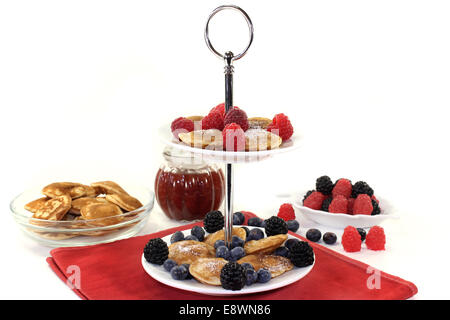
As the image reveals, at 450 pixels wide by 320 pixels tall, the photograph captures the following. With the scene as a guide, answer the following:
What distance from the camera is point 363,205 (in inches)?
66.8

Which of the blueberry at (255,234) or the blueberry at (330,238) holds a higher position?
the blueberry at (255,234)

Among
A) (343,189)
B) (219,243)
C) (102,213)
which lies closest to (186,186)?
(102,213)

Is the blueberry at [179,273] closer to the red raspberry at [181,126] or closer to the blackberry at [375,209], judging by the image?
the red raspberry at [181,126]

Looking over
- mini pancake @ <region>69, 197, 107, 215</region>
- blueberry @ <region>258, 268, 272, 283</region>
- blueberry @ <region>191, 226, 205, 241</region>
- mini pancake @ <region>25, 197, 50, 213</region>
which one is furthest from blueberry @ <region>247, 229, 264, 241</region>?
mini pancake @ <region>25, 197, 50, 213</region>

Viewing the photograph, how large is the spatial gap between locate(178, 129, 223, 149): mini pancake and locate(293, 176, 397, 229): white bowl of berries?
24.2 inches

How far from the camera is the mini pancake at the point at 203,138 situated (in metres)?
→ 1.22

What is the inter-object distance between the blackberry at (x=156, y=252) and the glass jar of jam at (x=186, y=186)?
1.54 feet

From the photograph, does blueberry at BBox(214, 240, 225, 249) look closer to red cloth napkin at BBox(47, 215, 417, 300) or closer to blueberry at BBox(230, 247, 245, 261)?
blueberry at BBox(230, 247, 245, 261)

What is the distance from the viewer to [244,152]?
3.85 feet

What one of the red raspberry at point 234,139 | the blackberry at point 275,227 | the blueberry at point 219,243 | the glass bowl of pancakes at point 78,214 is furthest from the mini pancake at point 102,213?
the red raspberry at point 234,139

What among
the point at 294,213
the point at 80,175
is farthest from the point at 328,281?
the point at 80,175

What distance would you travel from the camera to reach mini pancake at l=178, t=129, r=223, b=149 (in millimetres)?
1220

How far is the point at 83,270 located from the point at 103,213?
0.24 metres

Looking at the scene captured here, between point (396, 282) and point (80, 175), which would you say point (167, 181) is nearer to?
point (80, 175)
